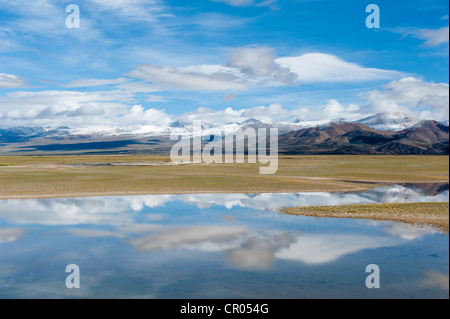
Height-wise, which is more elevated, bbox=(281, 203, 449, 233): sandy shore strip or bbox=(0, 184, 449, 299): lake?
bbox=(281, 203, 449, 233): sandy shore strip

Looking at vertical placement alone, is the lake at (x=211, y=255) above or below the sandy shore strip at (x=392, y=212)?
below

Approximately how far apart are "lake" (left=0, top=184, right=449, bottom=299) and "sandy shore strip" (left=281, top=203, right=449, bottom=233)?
1994mm

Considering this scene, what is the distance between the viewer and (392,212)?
3428cm

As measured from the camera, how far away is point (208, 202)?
4250 cm

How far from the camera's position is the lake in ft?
56.3

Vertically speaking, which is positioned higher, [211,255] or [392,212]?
[392,212]

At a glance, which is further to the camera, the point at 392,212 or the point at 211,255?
the point at 392,212

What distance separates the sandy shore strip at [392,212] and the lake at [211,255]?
6.54ft

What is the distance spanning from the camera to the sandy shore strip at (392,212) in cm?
3087

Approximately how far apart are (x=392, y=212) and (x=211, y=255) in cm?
1975

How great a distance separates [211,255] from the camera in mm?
22062

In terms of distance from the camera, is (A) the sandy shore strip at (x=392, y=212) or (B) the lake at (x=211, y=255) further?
(A) the sandy shore strip at (x=392, y=212)

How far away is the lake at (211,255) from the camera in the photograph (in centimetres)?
1717
